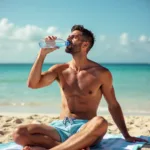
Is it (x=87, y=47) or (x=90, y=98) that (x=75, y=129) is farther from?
(x=87, y=47)

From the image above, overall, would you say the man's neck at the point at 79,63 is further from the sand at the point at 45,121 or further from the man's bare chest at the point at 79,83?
the sand at the point at 45,121

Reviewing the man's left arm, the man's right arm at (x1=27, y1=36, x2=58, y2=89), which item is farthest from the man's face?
the man's left arm

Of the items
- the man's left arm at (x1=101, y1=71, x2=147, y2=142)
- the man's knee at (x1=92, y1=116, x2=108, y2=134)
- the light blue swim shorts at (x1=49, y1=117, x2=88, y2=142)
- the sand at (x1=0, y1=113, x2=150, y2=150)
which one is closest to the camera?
the man's knee at (x1=92, y1=116, x2=108, y2=134)

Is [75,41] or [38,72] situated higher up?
[75,41]

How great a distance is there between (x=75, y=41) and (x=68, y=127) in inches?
39.0

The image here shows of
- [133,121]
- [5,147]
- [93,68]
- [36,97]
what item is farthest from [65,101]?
[36,97]

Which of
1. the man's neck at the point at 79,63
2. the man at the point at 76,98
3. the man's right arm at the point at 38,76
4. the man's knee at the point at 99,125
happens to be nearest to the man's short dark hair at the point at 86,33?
the man at the point at 76,98

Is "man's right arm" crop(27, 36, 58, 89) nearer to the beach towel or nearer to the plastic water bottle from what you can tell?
the plastic water bottle

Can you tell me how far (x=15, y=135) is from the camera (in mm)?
3805

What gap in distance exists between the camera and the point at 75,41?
165 inches

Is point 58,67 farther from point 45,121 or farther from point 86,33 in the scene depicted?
point 45,121

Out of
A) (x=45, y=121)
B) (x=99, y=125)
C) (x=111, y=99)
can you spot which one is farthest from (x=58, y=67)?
(x=45, y=121)

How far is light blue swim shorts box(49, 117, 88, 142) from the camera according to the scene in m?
3.98

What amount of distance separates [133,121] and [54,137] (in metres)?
3.20
